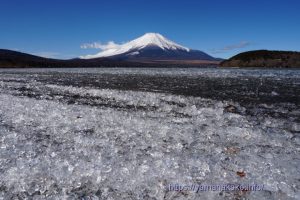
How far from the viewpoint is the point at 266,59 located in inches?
3748

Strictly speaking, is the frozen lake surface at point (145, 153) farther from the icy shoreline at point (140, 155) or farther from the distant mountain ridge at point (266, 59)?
the distant mountain ridge at point (266, 59)

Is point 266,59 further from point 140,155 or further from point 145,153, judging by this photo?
point 140,155

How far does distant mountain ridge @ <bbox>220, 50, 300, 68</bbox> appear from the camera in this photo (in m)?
89.0

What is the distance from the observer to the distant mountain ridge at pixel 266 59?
89.0 meters

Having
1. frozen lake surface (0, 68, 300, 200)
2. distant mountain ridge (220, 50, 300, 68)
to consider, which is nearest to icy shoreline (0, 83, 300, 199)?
frozen lake surface (0, 68, 300, 200)

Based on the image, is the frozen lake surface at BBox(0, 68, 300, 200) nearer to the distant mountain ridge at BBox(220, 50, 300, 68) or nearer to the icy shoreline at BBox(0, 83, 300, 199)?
the icy shoreline at BBox(0, 83, 300, 199)

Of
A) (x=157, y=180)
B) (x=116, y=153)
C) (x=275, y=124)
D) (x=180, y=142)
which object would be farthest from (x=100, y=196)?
(x=275, y=124)

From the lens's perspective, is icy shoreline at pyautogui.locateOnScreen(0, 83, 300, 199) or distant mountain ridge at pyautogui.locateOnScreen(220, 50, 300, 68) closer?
icy shoreline at pyautogui.locateOnScreen(0, 83, 300, 199)

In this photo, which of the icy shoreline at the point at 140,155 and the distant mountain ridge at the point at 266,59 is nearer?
the icy shoreline at the point at 140,155

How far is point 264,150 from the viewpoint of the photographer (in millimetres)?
7000

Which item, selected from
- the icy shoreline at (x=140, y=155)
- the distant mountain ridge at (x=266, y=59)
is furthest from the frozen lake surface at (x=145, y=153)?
the distant mountain ridge at (x=266, y=59)

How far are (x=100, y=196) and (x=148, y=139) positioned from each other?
3.28m

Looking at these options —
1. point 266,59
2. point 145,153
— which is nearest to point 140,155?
point 145,153

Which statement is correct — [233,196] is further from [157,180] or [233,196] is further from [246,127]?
[246,127]
